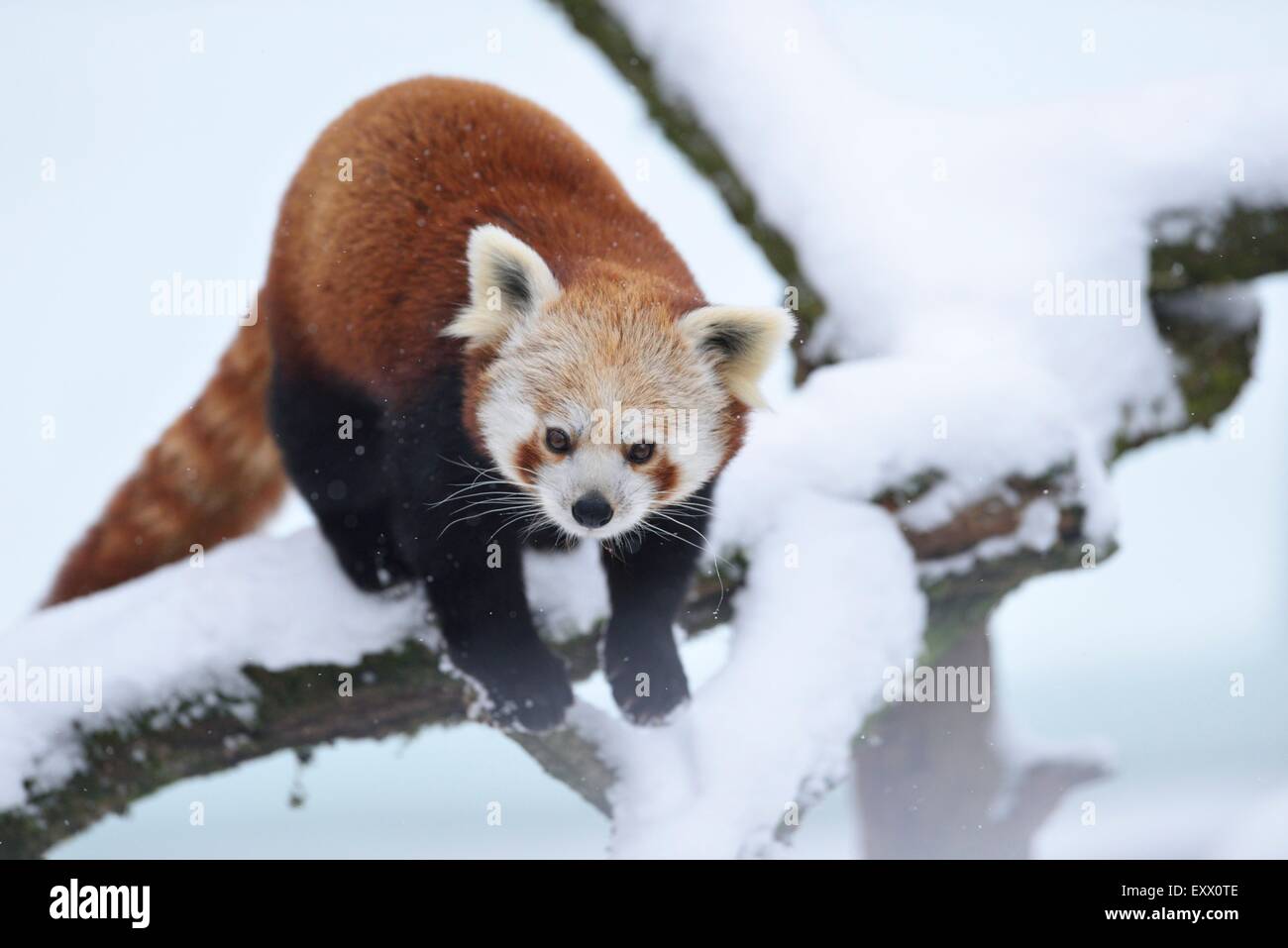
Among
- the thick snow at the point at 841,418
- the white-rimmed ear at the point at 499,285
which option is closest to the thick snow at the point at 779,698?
the thick snow at the point at 841,418

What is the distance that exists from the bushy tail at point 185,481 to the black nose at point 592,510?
209 cm

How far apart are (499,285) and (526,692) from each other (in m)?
1.11

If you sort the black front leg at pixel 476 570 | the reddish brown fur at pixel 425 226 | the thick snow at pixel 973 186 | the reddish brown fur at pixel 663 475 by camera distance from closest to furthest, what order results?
the reddish brown fur at pixel 663 475 → the black front leg at pixel 476 570 → the reddish brown fur at pixel 425 226 → the thick snow at pixel 973 186

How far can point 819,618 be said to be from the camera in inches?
130

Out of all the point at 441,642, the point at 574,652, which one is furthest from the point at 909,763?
the point at 441,642

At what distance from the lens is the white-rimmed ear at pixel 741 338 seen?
284 cm

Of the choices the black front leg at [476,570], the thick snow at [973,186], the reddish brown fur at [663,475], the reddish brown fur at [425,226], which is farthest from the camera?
the thick snow at [973,186]

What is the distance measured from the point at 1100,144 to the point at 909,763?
2.78 m

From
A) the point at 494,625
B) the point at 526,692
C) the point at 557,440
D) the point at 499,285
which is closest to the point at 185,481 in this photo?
the point at 494,625

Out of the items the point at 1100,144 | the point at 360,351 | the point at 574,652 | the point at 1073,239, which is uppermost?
the point at 1100,144

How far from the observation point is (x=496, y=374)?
2.95m

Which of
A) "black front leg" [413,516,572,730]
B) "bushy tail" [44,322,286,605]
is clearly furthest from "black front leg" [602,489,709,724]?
"bushy tail" [44,322,286,605]

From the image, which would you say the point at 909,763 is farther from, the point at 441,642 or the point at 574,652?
the point at 441,642

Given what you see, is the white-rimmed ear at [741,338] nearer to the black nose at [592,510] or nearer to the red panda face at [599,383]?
the red panda face at [599,383]
